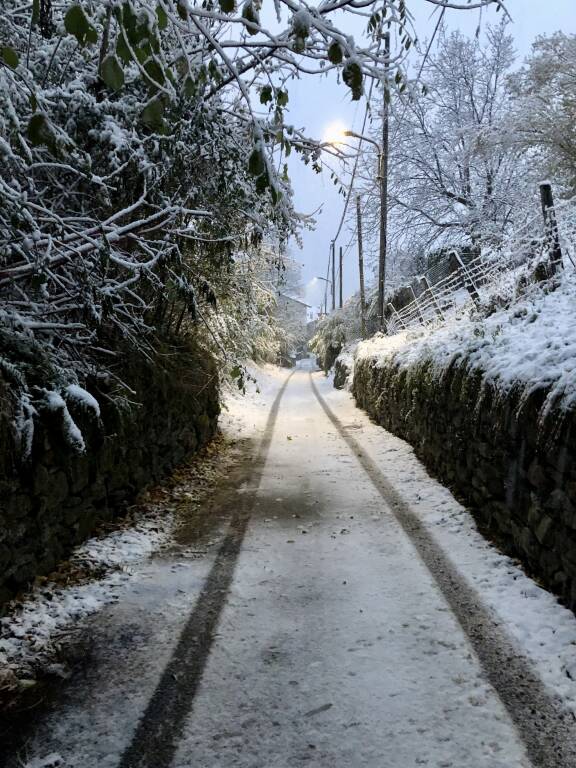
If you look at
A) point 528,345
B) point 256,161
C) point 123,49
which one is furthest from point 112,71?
point 528,345

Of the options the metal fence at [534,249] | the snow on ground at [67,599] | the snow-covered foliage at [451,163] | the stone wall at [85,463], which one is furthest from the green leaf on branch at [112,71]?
the snow-covered foliage at [451,163]

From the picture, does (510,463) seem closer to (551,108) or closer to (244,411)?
(244,411)

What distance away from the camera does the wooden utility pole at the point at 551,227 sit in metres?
6.26

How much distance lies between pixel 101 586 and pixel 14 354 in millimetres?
1975

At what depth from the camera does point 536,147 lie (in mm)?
14945

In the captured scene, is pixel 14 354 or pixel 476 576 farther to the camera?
pixel 476 576

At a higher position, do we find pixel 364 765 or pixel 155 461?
pixel 155 461

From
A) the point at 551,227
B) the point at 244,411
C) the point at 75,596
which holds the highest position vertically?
the point at 551,227

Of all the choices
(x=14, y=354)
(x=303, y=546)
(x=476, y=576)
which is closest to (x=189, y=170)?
(x=14, y=354)

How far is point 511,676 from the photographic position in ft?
9.75

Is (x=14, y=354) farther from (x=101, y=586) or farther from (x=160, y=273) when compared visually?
(x=160, y=273)

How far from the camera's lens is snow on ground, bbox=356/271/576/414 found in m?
4.01

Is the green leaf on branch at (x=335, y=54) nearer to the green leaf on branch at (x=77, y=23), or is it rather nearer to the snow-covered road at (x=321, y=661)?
the green leaf on branch at (x=77, y=23)

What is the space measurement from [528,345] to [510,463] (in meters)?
1.15
